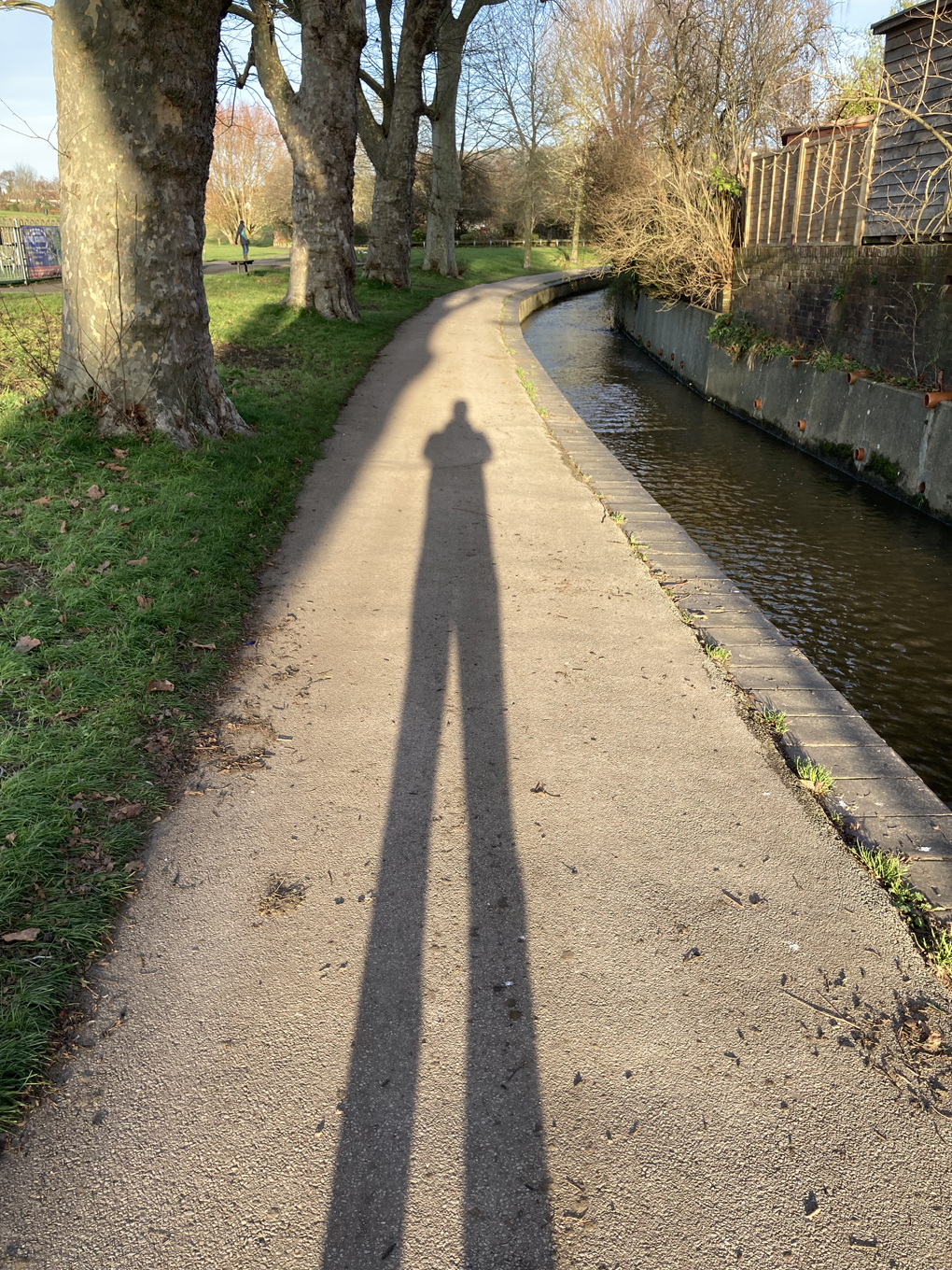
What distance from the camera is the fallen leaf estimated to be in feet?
10.7

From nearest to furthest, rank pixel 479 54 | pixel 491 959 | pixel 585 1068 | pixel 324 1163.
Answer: pixel 324 1163, pixel 585 1068, pixel 491 959, pixel 479 54

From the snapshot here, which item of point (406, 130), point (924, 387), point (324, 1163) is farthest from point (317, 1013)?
point (406, 130)

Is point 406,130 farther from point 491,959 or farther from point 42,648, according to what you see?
point 491,959

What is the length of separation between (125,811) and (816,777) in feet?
9.00

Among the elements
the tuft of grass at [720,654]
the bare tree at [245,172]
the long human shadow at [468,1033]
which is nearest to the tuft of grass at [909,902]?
the long human shadow at [468,1033]

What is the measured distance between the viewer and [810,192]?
13.1 m

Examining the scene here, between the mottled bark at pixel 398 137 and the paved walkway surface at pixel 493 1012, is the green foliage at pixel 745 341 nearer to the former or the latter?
the mottled bark at pixel 398 137

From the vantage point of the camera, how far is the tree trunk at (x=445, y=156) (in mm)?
25438

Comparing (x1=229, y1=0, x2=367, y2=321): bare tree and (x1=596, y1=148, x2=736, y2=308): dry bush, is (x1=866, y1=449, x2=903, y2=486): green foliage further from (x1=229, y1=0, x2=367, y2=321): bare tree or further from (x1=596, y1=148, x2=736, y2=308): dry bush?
(x1=229, y1=0, x2=367, y2=321): bare tree

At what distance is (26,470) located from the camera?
618 cm

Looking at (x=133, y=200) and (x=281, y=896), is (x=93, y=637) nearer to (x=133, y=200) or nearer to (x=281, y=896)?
(x=281, y=896)

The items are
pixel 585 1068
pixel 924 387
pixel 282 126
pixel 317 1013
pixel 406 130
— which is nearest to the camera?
pixel 585 1068

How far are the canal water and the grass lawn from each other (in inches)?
161

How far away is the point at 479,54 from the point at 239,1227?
37.1 m
